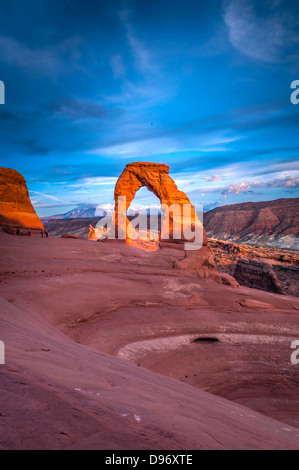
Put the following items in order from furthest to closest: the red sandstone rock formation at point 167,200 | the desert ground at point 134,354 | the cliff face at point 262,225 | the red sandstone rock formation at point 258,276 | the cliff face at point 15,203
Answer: the cliff face at point 262,225
the red sandstone rock formation at point 258,276
the cliff face at point 15,203
the red sandstone rock formation at point 167,200
the desert ground at point 134,354

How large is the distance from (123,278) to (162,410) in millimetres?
9984

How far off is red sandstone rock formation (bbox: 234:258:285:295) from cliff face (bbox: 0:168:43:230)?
1990 centimetres

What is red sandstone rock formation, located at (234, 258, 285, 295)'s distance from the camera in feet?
68.3

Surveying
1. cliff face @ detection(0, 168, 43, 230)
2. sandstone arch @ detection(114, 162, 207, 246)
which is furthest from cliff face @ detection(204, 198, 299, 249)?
cliff face @ detection(0, 168, 43, 230)

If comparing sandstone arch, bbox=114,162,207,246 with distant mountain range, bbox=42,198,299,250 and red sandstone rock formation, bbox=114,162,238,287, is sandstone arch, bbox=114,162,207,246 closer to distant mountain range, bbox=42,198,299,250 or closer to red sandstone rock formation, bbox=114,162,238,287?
red sandstone rock formation, bbox=114,162,238,287

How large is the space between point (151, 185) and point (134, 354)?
15.1 metres

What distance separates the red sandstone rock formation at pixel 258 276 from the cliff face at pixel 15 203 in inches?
783

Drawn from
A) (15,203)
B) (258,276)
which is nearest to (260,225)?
(258,276)

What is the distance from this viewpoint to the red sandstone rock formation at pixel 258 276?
2081 cm

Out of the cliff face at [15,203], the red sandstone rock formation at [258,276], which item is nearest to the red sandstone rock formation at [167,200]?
the red sandstone rock formation at [258,276]

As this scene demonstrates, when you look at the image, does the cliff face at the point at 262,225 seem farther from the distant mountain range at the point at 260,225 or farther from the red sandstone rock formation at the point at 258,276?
the red sandstone rock formation at the point at 258,276

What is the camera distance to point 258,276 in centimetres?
2234

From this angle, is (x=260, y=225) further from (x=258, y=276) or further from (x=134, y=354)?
(x=134, y=354)
